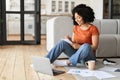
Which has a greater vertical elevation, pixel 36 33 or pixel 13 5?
pixel 13 5

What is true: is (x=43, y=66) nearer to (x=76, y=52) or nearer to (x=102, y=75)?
(x=76, y=52)

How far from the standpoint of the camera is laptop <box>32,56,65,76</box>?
2939 mm

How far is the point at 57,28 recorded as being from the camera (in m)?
4.07

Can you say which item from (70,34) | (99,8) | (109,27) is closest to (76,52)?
(70,34)

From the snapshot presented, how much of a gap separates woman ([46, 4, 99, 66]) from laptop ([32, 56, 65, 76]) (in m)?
0.23

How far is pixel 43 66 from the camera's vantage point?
9.89 feet

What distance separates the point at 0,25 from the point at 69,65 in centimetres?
327

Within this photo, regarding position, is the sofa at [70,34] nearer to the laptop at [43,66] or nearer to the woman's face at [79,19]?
the woman's face at [79,19]

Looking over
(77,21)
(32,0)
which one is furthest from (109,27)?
(32,0)

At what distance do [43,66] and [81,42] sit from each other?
670 mm

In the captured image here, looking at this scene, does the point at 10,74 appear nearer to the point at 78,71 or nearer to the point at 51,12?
the point at 78,71

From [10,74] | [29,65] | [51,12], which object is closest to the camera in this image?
[10,74]

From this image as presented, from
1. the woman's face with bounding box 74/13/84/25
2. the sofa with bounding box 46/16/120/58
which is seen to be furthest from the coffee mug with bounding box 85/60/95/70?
the sofa with bounding box 46/16/120/58

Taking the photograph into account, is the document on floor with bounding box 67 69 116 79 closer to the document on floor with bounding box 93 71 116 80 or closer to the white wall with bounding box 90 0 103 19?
the document on floor with bounding box 93 71 116 80
